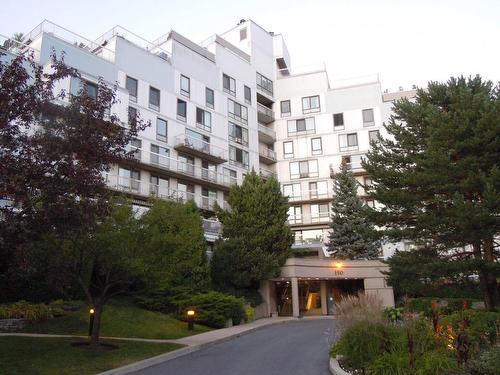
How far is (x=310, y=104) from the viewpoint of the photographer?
53.2 m

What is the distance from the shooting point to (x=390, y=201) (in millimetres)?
23453

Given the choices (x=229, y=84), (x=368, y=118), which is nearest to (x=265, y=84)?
(x=229, y=84)

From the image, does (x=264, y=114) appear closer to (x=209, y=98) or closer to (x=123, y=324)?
(x=209, y=98)

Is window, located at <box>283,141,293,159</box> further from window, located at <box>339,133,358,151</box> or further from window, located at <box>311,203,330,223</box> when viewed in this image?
window, located at <box>311,203,330,223</box>

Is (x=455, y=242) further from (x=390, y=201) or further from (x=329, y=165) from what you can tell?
(x=329, y=165)

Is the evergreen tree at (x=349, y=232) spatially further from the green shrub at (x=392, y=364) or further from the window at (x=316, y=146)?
the green shrub at (x=392, y=364)

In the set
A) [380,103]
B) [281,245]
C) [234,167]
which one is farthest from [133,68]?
[380,103]

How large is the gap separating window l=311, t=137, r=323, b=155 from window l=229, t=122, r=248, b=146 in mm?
8292

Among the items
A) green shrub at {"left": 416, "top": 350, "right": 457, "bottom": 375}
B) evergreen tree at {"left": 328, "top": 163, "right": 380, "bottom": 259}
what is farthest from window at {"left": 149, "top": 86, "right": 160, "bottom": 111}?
green shrub at {"left": 416, "top": 350, "right": 457, "bottom": 375}

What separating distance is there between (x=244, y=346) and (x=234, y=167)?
95.9 ft

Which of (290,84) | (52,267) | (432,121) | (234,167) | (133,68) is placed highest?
(290,84)

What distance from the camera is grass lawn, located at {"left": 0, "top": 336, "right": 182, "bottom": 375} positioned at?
464 inches

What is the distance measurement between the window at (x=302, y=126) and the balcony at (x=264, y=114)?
213 centimetres

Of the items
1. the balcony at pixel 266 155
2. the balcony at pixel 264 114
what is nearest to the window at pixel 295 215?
the balcony at pixel 266 155
